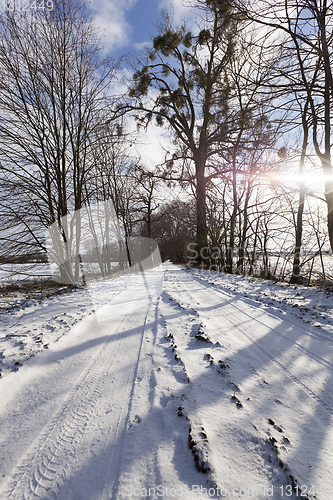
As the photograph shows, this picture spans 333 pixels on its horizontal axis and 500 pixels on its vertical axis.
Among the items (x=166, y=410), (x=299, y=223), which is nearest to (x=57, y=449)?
(x=166, y=410)

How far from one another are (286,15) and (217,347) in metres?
5.55

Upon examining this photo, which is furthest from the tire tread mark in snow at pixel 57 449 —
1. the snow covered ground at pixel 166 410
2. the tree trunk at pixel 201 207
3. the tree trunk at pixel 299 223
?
the tree trunk at pixel 201 207

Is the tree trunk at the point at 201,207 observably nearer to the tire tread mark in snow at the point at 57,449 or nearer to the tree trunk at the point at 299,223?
the tree trunk at the point at 299,223

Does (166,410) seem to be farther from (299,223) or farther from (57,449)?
(299,223)

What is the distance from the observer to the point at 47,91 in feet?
18.5

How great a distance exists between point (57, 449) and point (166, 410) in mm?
752

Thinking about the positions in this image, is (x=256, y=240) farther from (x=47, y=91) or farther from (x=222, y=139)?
(x=47, y=91)

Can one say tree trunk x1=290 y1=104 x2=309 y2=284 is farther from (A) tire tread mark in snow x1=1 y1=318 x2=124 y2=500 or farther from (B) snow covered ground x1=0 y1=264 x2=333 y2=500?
(A) tire tread mark in snow x1=1 y1=318 x2=124 y2=500

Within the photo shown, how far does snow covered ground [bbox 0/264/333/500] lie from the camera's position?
118cm

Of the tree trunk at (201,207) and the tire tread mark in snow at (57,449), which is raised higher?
the tree trunk at (201,207)

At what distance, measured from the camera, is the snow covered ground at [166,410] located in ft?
3.87

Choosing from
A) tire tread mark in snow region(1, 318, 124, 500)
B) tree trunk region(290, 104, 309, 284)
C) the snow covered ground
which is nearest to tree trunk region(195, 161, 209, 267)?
tree trunk region(290, 104, 309, 284)

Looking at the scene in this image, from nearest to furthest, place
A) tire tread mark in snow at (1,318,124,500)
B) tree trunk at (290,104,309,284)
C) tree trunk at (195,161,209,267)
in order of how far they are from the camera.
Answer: tire tread mark in snow at (1,318,124,500) → tree trunk at (290,104,309,284) → tree trunk at (195,161,209,267)

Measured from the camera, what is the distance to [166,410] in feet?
5.47
